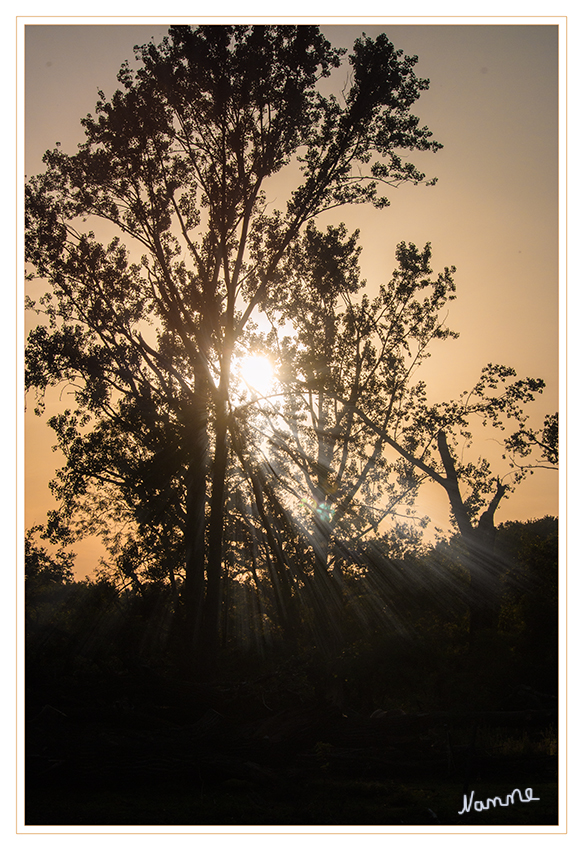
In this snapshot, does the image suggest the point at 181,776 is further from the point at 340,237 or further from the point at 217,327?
the point at 340,237

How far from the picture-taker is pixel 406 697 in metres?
16.0

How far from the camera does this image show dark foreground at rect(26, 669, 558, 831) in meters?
6.72

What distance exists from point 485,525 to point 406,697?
7.97 m

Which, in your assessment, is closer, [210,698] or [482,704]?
[210,698]

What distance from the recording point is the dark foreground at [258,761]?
6.72m

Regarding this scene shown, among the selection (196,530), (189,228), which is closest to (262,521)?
(196,530)

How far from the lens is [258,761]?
8.60 m
